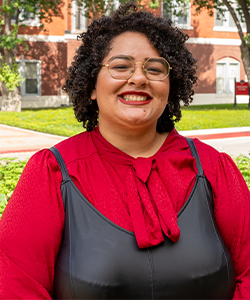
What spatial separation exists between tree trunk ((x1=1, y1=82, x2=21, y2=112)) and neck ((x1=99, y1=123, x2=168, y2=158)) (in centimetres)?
1847

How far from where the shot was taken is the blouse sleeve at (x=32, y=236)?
1629 mm

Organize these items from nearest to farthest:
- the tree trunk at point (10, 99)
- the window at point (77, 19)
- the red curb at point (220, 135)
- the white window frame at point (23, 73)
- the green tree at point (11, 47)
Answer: the red curb at point (220, 135), the green tree at point (11, 47), the tree trunk at point (10, 99), the white window frame at point (23, 73), the window at point (77, 19)

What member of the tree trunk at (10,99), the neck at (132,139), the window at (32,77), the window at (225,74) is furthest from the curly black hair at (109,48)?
the window at (225,74)

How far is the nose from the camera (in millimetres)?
1869

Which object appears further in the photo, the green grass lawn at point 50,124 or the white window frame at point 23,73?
the white window frame at point 23,73

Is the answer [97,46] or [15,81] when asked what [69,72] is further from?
[15,81]

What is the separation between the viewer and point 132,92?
189 cm

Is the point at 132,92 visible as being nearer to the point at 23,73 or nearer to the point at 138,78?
the point at 138,78

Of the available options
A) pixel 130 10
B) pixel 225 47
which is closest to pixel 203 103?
pixel 225 47

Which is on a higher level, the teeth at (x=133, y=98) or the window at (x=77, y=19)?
the window at (x=77, y=19)

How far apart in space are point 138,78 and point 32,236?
80 cm

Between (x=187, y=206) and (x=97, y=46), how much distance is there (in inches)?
33.2

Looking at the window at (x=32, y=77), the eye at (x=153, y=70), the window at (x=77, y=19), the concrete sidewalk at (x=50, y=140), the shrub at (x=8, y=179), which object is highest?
the window at (x=77, y=19)

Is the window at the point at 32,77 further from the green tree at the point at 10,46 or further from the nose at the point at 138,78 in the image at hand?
the nose at the point at 138,78
